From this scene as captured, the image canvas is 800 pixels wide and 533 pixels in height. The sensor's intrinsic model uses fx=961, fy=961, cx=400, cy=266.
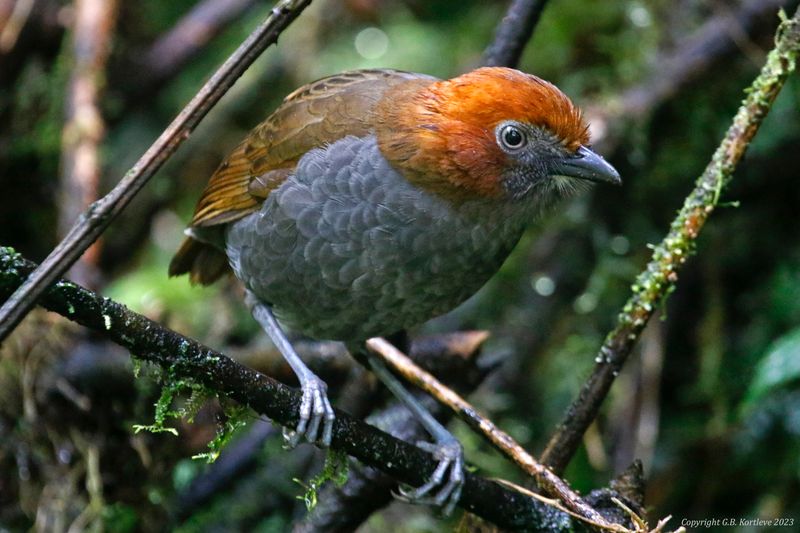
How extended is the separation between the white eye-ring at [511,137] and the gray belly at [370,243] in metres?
0.19

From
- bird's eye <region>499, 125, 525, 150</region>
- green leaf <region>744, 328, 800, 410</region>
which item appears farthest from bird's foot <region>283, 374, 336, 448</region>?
green leaf <region>744, 328, 800, 410</region>

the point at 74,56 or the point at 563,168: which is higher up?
the point at 563,168

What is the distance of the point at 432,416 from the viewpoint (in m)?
3.49

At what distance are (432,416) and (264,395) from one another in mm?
1171

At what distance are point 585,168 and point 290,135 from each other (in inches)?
39.5

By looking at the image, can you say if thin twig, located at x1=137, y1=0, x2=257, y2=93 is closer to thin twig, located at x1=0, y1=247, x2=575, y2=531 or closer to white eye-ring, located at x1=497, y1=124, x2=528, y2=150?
white eye-ring, located at x1=497, y1=124, x2=528, y2=150

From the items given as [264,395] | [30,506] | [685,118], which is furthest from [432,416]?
[685,118]

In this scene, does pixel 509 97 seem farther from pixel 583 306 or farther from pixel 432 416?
pixel 583 306

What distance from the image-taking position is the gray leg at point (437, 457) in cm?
298

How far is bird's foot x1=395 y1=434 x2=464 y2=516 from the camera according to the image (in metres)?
2.96

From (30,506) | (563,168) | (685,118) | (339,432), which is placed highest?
(685,118)

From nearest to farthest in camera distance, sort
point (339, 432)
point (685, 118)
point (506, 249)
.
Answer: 1. point (339, 432)
2. point (506, 249)
3. point (685, 118)

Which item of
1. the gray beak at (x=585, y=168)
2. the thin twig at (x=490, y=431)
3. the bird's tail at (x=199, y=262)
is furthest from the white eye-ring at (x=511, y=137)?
the bird's tail at (x=199, y=262)

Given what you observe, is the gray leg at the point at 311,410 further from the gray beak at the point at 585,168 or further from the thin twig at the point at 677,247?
the gray beak at the point at 585,168
